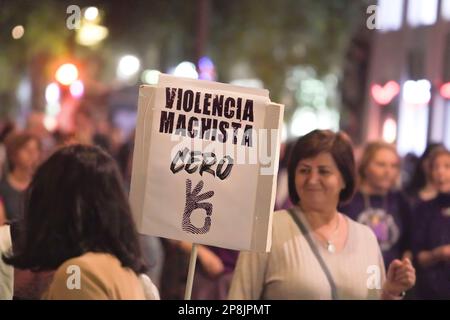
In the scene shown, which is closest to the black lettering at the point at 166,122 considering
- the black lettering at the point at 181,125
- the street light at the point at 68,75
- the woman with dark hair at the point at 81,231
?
the black lettering at the point at 181,125

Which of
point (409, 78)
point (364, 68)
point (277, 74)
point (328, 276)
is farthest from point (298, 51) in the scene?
point (328, 276)

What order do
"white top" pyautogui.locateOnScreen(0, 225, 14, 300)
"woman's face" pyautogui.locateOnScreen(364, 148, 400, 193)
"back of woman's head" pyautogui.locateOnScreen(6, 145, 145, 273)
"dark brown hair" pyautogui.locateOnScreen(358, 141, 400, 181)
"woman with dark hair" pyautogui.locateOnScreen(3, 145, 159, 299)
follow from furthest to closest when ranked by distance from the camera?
"dark brown hair" pyautogui.locateOnScreen(358, 141, 400, 181) < "woman's face" pyautogui.locateOnScreen(364, 148, 400, 193) < "white top" pyautogui.locateOnScreen(0, 225, 14, 300) < "back of woman's head" pyautogui.locateOnScreen(6, 145, 145, 273) < "woman with dark hair" pyautogui.locateOnScreen(3, 145, 159, 299)

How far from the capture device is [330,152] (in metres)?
4.62

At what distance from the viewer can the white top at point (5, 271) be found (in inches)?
156

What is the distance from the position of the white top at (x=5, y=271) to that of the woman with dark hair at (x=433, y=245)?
2.19m

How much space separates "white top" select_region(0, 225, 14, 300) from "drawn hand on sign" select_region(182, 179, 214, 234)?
2.24 feet

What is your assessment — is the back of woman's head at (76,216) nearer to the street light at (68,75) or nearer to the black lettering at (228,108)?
the black lettering at (228,108)

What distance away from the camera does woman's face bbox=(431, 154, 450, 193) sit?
685 centimetres

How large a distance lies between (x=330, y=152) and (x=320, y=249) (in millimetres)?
438

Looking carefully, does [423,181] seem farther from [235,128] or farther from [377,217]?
[235,128]

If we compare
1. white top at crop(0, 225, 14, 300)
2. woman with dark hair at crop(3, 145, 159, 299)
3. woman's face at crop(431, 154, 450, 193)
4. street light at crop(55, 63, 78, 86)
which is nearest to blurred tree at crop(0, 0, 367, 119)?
street light at crop(55, 63, 78, 86)

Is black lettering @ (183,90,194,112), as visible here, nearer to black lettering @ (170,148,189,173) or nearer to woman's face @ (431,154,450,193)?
black lettering @ (170,148,189,173)

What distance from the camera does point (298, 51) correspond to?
33156 millimetres

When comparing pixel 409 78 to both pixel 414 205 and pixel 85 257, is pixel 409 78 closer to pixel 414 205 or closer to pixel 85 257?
pixel 414 205
